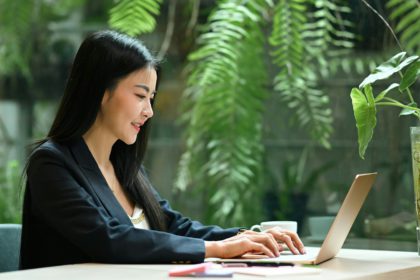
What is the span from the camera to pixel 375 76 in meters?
2.05

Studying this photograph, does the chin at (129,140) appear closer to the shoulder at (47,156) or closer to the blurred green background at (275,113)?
the shoulder at (47,156)

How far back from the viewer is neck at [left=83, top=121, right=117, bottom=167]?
2.16 m

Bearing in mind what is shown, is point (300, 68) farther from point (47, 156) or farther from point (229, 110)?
point (47, 156)

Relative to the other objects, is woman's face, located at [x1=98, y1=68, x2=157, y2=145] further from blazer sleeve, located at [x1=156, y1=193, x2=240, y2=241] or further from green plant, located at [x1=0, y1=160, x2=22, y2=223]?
green plant, located at [x1=0, y1=160, x2=22, y2=223]

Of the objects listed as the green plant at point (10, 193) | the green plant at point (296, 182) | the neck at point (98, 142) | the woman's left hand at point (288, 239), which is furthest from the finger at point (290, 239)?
the green plant at point (10, 193)

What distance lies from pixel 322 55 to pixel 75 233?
129cm

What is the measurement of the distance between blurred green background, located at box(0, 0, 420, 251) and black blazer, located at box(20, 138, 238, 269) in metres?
0.76

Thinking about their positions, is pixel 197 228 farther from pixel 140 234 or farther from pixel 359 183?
pixel 359 183

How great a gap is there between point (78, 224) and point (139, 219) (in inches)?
14.2

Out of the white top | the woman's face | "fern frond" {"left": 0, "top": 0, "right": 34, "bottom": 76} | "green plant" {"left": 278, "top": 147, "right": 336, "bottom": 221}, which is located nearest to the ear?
the woman's face

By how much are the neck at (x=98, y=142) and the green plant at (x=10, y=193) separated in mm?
1443

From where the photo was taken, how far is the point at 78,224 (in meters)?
1.88

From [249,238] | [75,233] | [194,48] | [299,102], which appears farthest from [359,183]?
[194,48]

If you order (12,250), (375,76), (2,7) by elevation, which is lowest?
(12,250)
